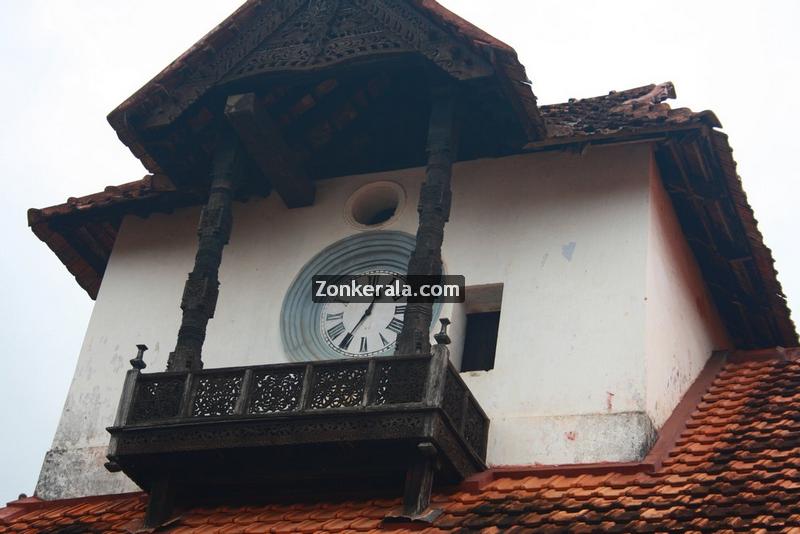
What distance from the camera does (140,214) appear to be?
1658 cm

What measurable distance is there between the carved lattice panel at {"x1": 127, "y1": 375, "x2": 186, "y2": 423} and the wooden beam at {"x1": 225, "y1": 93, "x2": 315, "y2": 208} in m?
3.00

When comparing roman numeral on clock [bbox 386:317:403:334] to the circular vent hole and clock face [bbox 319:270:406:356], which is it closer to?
clock face [bbox 319:270:406:356]

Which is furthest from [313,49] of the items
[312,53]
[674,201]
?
[674,201]

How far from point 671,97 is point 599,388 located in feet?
11.4

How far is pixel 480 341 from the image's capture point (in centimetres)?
1431

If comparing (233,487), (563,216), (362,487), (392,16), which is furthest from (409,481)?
(392,16)

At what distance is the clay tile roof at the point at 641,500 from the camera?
11.0 metres

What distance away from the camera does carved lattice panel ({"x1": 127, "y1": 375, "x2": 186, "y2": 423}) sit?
42.2 feet

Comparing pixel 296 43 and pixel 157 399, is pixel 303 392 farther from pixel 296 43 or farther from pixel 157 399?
pixel 296 43

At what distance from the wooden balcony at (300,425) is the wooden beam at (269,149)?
2978 millimetres

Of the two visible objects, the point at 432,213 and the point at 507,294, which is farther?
the point at 507,294

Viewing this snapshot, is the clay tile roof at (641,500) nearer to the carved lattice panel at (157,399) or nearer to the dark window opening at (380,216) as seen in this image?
the carved lattice panel at (157,399)

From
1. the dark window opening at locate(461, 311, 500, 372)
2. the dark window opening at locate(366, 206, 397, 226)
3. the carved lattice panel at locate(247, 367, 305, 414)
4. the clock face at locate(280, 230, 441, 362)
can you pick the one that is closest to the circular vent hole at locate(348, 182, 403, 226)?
the dark window opening at locate(366, 206, 397, 226)

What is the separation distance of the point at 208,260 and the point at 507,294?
301 cm
